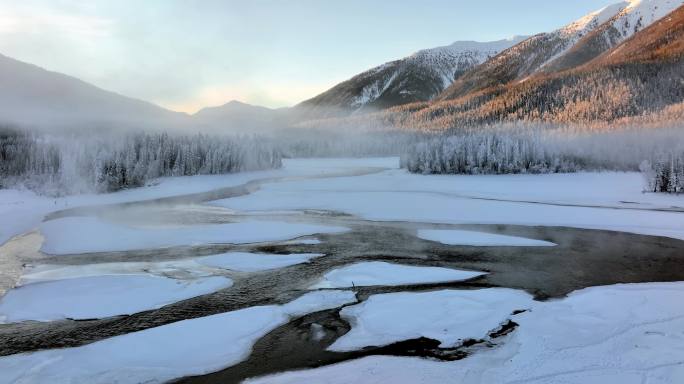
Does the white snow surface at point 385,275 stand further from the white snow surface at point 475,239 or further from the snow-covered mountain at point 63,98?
the snow-covered mountain at point 63,98

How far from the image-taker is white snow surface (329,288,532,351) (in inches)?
428

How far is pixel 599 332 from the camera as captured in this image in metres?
10.8

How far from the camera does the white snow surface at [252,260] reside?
56.4ft

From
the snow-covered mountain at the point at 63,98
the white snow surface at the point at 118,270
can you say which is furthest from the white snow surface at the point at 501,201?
the snow-covered mountain at the point at 63,98

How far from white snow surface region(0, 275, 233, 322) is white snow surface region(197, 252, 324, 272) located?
160 centimetres

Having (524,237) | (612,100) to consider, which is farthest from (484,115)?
(524,237)

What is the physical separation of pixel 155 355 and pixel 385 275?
7.97 metres

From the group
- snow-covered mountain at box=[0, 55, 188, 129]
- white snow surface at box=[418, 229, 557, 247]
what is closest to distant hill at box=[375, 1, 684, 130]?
white snow surface at box=[418, 229, 557, 247]

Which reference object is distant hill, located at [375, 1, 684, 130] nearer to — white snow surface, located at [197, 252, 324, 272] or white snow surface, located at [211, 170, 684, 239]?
white snow surface, located at [211, 170, 684, 239]

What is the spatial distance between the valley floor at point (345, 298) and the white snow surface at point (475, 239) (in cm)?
13

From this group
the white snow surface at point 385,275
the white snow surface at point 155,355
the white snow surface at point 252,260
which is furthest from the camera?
the white snow surface at point 252,260

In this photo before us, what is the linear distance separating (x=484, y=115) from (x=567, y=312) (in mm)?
123753

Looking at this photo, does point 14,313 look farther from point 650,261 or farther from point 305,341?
point 650,261

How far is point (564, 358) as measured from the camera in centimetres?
942
